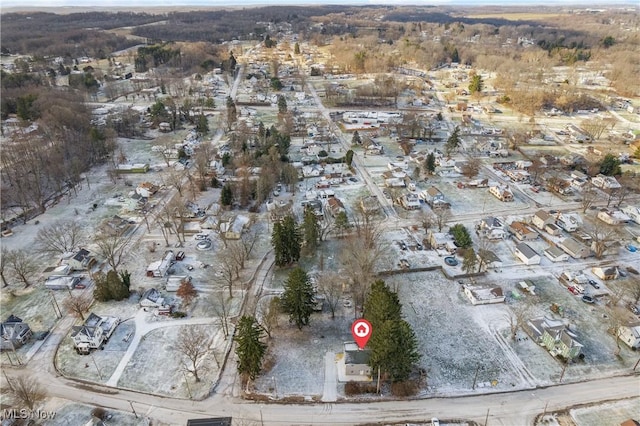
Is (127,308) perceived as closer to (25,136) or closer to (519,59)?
(25,136)

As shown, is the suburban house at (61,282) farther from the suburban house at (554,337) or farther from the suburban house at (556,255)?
the suburban house at (556,255)

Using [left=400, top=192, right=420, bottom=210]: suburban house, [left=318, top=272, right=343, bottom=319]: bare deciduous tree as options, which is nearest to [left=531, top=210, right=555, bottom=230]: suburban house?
[left=400, top=192, right=420, bottom=210]: suburban house

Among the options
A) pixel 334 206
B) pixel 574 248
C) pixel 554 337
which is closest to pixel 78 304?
pixel 334 206

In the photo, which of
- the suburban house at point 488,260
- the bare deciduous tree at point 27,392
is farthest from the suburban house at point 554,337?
the bare deciduous tree at point 27,392

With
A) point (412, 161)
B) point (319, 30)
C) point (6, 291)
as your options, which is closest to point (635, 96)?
point (412, 161)

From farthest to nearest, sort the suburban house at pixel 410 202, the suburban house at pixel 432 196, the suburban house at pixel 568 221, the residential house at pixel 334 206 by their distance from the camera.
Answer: the suburban house at pixel 432 196, the suburban house at pixel 410 202, the residential house at pixel 334 206, the suburban house at pixel 568 221

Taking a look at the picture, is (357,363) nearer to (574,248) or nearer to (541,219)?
(574,248)

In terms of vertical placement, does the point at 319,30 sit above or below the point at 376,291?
above
